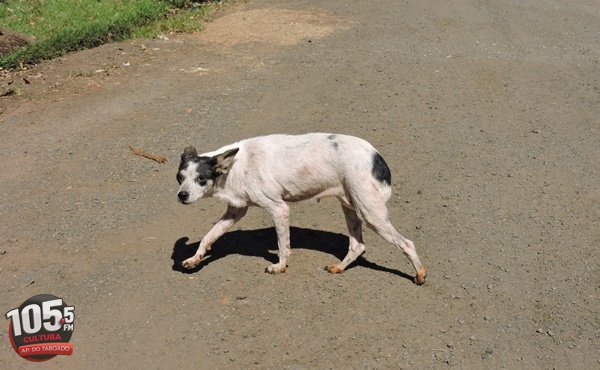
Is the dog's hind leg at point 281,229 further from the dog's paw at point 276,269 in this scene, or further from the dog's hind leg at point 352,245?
the dog's hind leg at point 352,245

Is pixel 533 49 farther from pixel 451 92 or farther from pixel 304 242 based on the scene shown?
pixel 304 242

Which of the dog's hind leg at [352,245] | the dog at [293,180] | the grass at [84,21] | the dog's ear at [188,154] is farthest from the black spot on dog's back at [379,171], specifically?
the grass at [84,21]

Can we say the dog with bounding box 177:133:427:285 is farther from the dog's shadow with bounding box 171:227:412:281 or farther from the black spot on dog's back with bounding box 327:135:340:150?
the dog's shadow with bounding box 171:227:412:281

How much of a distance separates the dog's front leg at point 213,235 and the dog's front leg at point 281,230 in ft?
1.14

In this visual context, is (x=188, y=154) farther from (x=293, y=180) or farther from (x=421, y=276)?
(x=421, y=276)

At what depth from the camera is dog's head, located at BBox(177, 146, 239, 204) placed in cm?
558

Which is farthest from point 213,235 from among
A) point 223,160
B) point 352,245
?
point 352,245

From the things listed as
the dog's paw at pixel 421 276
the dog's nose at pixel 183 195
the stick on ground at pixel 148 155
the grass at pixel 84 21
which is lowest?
the grass at pixel 84 21

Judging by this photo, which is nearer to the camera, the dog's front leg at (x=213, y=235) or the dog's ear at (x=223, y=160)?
the dog's ear at (x=223, y=160)

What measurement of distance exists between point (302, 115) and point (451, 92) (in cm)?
267

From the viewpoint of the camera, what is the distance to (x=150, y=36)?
41.3 feet

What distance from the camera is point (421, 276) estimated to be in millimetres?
5754

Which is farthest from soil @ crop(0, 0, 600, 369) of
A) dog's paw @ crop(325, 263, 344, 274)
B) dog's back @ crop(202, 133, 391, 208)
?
dog's back @ crop(202, 133, 391, 208)

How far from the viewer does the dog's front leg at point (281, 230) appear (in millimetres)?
5840
